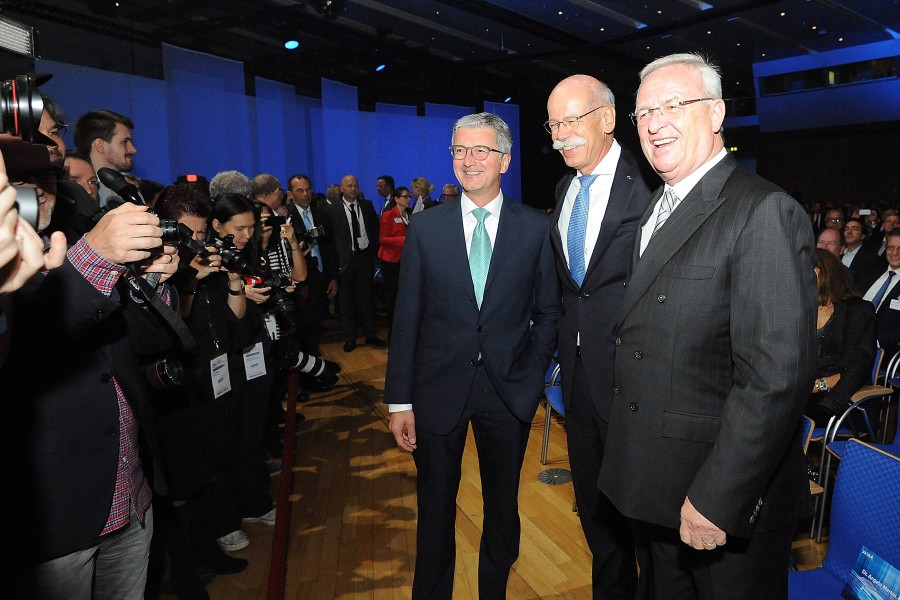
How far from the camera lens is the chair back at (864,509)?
70.4 inches

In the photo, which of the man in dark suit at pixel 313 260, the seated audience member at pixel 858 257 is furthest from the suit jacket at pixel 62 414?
the seated audience member at pixel 858 257

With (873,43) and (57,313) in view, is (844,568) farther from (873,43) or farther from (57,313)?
(873,43)

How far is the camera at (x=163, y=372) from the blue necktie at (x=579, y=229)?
139 centimetres

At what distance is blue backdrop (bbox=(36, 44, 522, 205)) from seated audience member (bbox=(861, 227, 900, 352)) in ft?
25.3

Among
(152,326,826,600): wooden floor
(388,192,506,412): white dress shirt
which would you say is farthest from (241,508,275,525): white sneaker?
(388,192,506,412): white dress shirt

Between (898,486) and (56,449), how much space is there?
7.56ft

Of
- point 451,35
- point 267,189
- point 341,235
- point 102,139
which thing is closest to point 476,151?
point 102,139

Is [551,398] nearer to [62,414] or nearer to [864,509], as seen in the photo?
[864,509]

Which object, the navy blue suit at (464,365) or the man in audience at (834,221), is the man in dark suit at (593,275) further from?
the man in audience at (834,221)

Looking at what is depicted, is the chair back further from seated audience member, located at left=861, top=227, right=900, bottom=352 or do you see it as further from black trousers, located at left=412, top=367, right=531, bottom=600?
seated audience member, located at left=861, top=227, right=900, bottom=352

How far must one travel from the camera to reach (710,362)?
59.6 inches

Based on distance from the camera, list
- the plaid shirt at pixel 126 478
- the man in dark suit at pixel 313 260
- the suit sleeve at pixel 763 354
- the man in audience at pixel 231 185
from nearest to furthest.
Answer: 1. the suit sleeve at pixel 763 354
2. the plaid shirt at pixel 126 478
3. the man in audience at pixel 231 185
4. the man in dark suit at pixel 313 260

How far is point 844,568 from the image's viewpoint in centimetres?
191

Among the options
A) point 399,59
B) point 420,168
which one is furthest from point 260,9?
point 420,168
